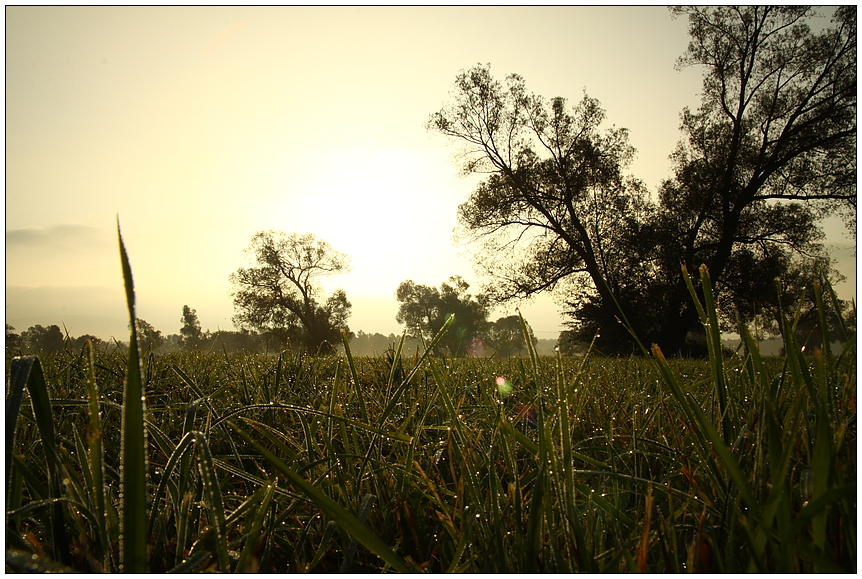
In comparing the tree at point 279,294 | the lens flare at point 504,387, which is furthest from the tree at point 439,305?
the lens flare at point 504,387

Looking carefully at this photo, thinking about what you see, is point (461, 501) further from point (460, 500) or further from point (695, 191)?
point (695, 191)

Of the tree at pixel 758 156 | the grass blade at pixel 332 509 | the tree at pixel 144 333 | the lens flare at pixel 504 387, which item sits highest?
the tree at pixel 758 156

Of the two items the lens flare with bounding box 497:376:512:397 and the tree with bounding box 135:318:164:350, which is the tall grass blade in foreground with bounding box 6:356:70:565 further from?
Answer: the lens flare with bounding box 497:376:512:397

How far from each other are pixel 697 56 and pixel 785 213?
691cm

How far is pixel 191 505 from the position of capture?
0.77 m

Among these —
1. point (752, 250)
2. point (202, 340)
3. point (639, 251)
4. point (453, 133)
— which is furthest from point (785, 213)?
point (202, 340)

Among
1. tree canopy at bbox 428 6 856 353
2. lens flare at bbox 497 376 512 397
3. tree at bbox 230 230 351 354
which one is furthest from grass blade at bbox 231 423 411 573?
tree at bbox 230 230 351 354

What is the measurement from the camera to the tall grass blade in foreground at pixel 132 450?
0.45 meters

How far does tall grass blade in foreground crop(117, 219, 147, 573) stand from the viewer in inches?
17.7

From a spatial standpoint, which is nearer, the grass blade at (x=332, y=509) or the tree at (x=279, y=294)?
the grass blade at (x=332, y=509)

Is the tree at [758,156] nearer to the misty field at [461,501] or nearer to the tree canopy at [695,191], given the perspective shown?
the tree canopy at [695,191]

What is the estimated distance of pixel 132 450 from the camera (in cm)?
46

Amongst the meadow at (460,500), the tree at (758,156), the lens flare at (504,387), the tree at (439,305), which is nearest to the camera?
the meadow at (460,500)

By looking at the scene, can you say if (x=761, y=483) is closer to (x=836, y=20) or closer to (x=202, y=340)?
(x=202, y=340)
